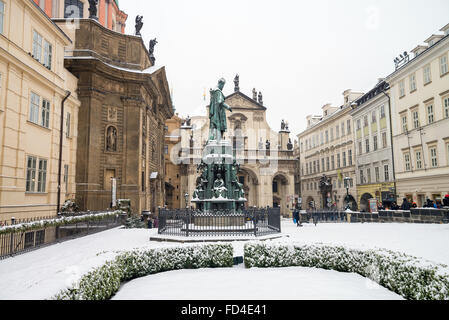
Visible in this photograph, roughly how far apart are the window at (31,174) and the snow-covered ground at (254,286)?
463 inches

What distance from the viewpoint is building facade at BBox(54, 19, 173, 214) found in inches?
897

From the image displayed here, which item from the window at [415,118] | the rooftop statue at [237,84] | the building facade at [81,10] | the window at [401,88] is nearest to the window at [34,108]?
the building facade at [81,10]

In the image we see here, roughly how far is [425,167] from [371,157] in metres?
10.2

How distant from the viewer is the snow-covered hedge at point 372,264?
5023mm

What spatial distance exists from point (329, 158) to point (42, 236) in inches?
1609

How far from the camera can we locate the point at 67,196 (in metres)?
21.1

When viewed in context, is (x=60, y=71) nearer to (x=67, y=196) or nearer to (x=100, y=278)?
(x=67, y=196)

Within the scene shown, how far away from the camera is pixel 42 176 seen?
17016 mm

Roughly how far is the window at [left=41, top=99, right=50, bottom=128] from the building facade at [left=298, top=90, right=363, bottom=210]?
3091 centimetres

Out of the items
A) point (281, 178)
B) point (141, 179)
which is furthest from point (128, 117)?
point (281, 178)

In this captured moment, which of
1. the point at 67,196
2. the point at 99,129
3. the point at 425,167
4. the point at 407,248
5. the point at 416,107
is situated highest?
the point at 416,107

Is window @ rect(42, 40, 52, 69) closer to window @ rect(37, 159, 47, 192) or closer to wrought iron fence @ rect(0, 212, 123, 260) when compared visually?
window @ rect(37, 159, 47, 192)
